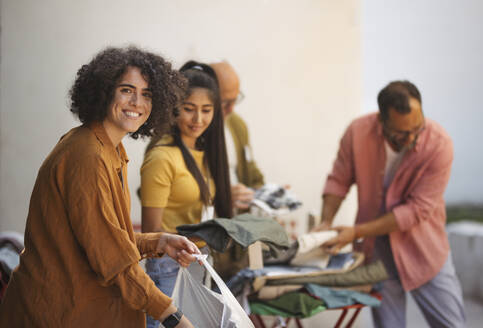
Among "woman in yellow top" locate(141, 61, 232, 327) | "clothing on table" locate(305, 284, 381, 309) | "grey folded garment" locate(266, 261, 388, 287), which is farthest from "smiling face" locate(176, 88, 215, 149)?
"clothing on table" locate(305, 284, 381, 309)

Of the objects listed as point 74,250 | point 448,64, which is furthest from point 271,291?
→ point 448,64

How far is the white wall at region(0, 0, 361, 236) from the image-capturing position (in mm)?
3012

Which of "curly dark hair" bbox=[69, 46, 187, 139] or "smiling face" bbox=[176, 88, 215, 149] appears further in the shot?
"smiling face" bbox=[176, 88, 215, 149]

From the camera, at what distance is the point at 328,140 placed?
4.29 m

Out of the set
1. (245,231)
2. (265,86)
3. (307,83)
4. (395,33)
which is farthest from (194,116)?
(395,33)

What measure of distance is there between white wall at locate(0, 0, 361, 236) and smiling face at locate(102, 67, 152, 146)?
5.16ft

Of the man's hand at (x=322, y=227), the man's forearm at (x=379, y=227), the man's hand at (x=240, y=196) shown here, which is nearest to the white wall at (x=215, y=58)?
the man's hand at (x=240, y=196)

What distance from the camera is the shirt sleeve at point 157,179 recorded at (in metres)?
1.85

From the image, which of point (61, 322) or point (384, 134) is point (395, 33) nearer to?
point (384, 134)

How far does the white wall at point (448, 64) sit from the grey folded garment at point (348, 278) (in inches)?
Answer: 111

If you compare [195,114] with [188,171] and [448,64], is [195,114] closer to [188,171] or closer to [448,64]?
[188,171]

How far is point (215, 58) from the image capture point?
12.3ft

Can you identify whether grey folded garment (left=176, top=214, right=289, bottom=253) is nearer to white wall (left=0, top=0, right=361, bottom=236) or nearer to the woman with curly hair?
the woman with curly hair

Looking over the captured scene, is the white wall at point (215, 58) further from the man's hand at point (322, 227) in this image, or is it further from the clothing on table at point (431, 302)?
the clothing on table at point (431, 302)
